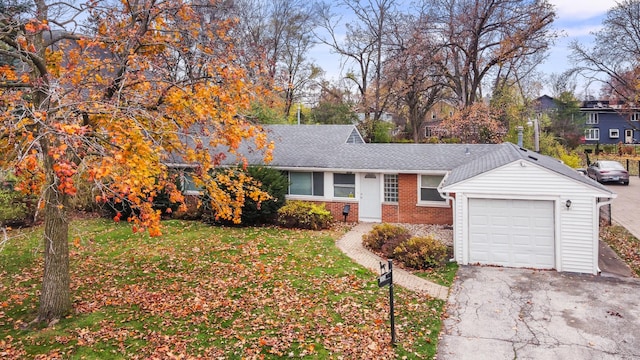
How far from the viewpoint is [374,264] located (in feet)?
40.1

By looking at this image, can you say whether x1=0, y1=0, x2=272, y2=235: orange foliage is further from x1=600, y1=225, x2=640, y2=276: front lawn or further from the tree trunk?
x1=600, y1=225, x2=640, y2=276: front lawn

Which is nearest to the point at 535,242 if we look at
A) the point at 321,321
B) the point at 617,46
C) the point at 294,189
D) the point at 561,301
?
the point at 561,301

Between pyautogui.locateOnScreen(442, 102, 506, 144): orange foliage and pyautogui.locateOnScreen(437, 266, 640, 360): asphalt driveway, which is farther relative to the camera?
pyautogui.locateOnScreen(442, 102, 506, 144): orange foliage

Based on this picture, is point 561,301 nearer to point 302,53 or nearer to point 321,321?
point 321,321

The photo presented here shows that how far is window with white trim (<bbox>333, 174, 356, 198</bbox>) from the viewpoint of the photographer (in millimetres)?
18334

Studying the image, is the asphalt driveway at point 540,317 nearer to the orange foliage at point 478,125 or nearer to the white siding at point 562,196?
the white siding at point 562,196

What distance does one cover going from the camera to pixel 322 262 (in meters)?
12.2

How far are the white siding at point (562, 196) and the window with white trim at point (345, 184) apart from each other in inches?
267

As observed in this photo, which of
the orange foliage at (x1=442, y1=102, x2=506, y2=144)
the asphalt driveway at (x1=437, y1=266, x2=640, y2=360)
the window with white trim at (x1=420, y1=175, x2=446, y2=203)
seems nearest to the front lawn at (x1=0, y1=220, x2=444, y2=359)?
the asphalt driveway at (x1=437, y1=266, x2=640, y2=360)

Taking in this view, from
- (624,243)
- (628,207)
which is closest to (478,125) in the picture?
(628,207)

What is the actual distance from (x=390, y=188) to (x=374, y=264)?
6.33m

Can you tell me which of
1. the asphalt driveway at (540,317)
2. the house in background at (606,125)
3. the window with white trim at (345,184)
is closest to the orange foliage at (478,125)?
the window with white trim at (345,184)

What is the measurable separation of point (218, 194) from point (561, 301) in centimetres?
806

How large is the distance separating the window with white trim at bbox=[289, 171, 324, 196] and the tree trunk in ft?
36.1
